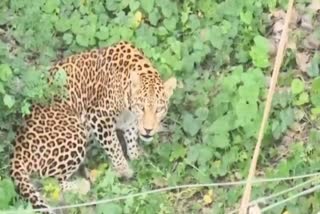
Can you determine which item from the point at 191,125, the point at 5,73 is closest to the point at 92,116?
the point at 191,125

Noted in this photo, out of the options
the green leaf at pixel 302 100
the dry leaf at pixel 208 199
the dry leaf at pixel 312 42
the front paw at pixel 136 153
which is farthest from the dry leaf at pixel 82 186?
the dry leaf at pixel 312 42

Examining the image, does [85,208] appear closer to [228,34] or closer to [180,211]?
[180,211]

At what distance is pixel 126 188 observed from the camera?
6203 mm

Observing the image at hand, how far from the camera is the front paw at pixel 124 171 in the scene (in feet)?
21.9

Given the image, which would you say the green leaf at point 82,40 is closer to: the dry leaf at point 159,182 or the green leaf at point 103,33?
the green leaf at point 103,33

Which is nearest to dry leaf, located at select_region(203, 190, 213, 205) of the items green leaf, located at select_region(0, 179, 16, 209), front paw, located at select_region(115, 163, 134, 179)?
front paw, located at select_region(115, 163, 134, 179)

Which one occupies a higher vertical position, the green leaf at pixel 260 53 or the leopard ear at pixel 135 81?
the green leaf at pixel 260 53

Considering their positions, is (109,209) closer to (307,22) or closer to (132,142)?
(132,142)

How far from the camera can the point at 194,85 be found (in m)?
7.22

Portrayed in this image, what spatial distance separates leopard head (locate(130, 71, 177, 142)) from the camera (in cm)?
639

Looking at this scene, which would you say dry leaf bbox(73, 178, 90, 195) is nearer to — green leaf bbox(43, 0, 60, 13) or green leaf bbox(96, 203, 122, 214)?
green leaf bbox(96, 203, 122, 214)

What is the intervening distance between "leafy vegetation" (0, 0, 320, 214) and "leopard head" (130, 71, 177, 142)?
353 mm

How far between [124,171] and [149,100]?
0.58m

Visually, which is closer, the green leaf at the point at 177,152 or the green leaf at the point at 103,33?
the green leaf at the point at 177,152
